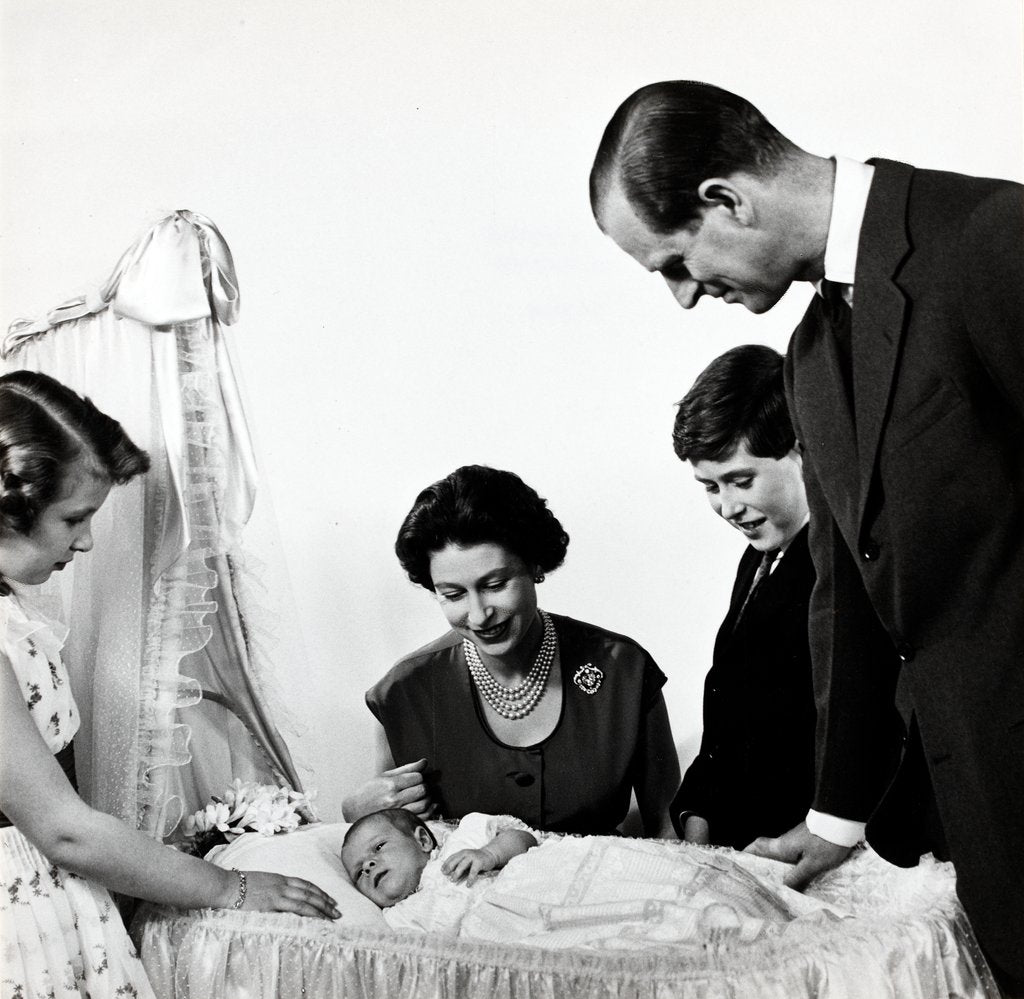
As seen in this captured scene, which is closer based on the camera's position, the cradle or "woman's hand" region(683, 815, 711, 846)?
the cradle

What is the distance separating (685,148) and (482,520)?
31.0 inches

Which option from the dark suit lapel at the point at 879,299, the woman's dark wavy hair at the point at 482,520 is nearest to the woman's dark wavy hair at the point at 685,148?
the dark suit lapel at the point at 879,299

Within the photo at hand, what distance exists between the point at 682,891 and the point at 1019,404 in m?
0.89

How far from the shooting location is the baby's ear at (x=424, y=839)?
203 centimetres

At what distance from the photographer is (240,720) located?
226 cm

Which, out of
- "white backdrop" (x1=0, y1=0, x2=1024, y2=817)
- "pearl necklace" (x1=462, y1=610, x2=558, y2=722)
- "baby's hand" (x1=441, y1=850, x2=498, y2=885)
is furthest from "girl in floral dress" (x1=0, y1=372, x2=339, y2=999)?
"pearl necklace" (x1=462, y1=610, x2=558, y2=722)

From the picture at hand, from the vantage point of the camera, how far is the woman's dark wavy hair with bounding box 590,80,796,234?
159cm

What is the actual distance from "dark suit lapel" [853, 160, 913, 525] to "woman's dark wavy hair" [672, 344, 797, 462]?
0.39m

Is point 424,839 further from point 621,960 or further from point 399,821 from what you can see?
point 621,960

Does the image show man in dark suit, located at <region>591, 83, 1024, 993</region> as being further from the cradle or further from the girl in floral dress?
the girl in floral dress

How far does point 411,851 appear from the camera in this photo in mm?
2002

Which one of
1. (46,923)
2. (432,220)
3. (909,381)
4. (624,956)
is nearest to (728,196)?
(909,381)

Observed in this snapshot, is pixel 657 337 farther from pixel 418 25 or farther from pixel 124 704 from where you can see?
pixel 124 704

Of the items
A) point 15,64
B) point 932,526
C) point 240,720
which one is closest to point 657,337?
point 932,526
